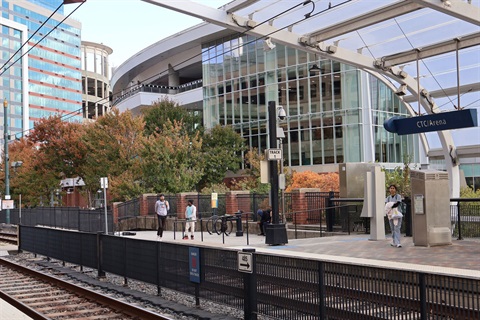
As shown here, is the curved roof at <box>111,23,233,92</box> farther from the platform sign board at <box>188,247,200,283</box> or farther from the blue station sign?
the platform sign board at <box>188,247,200,283</box>

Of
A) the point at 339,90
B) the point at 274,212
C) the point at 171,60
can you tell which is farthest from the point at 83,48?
the point at 274,212

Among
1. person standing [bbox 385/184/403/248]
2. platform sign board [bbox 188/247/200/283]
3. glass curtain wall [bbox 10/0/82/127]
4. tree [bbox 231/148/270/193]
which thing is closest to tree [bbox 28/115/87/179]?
tree [bbox 231/148/270/193]

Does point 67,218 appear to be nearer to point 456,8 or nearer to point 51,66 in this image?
point 456,8

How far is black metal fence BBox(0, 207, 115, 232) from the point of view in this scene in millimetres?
31859

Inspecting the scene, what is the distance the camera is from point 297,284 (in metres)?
9.20

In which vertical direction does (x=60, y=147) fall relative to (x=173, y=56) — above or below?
below

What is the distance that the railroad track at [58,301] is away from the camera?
1150cm

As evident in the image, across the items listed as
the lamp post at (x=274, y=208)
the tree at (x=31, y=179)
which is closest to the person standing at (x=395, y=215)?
the lamp post at (x=274, y=208)

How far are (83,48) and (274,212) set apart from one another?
138964 mm

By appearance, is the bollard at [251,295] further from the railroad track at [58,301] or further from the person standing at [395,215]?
the person standing at [395,215]

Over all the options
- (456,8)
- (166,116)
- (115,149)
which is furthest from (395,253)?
(166,116)

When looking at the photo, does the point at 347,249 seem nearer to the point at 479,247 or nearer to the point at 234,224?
the point at 479,247

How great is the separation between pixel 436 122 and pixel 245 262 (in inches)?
317

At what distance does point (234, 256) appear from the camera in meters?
10.7
